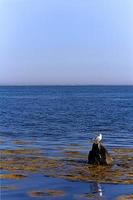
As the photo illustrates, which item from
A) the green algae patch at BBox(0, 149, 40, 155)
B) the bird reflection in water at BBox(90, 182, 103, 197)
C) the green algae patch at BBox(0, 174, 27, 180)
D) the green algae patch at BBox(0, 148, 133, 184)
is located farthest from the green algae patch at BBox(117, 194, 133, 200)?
the green algae patch at BBox(0, 149, 40, 155)

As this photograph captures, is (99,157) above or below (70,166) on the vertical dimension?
above

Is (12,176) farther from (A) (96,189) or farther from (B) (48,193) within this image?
(A) (96,189)

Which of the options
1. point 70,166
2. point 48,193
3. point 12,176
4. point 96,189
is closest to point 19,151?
point 70,166

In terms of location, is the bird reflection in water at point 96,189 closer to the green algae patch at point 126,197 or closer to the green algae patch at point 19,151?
the green algae patch at point 126,197

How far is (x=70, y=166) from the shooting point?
86.3 ft

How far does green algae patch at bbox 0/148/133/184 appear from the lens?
23006mm

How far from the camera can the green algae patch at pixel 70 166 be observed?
75.5 ft

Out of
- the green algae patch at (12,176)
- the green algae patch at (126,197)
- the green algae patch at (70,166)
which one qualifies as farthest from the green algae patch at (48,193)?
the green algae patch at (12,176)

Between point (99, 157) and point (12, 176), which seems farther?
point (99, 157)

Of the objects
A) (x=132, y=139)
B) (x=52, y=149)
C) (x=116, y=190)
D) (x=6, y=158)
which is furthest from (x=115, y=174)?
(x=132, y=139)

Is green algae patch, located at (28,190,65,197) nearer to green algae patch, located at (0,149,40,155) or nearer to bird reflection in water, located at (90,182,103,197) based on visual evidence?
bird reflection in water, located at (90,182,103,197)

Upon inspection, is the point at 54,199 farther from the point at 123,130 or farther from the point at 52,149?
the point at 123,130

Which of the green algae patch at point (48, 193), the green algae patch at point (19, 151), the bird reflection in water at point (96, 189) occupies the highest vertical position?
the green algae patch at point (48, 193)

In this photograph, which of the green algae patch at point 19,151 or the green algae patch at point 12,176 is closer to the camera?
the green algae patch at point 12,176
